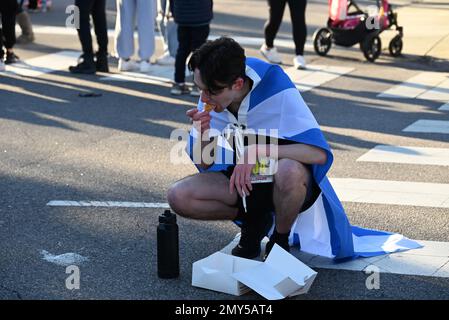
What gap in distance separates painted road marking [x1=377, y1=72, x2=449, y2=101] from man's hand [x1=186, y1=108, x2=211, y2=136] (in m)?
5.28

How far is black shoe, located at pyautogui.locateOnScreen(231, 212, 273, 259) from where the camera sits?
5.12m

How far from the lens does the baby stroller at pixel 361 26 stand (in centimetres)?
1163

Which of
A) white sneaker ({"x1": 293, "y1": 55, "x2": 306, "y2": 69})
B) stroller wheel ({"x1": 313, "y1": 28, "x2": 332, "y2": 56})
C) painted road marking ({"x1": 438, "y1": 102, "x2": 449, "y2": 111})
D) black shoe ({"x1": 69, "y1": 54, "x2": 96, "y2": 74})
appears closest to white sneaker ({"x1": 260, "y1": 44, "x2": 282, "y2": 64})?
white sneaker ({"x1": 293, "y1": 55, "x2": 306, "y2": 69})

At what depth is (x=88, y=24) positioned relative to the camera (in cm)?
1107

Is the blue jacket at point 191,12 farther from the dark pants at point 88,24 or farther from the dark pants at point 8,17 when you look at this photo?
the dark pants at point 8,17

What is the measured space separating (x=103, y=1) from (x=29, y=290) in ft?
22.8

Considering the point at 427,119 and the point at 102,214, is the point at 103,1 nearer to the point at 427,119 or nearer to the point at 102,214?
the point at 427,119

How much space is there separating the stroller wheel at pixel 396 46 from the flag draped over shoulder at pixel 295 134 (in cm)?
710

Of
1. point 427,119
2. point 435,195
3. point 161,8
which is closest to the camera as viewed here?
point 435,195

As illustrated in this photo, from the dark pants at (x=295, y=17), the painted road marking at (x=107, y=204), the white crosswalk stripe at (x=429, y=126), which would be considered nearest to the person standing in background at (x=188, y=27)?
the dark pants at (x=295, y=17)

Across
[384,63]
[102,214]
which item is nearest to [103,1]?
[384,63]

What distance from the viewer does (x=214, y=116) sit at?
506cm

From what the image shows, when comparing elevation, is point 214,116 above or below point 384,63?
above

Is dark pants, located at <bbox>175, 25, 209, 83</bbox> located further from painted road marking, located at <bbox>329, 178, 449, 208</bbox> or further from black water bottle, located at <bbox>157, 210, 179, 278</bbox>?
black water bottle, located at <bbox>157, 210, 179, 278</bbox>
